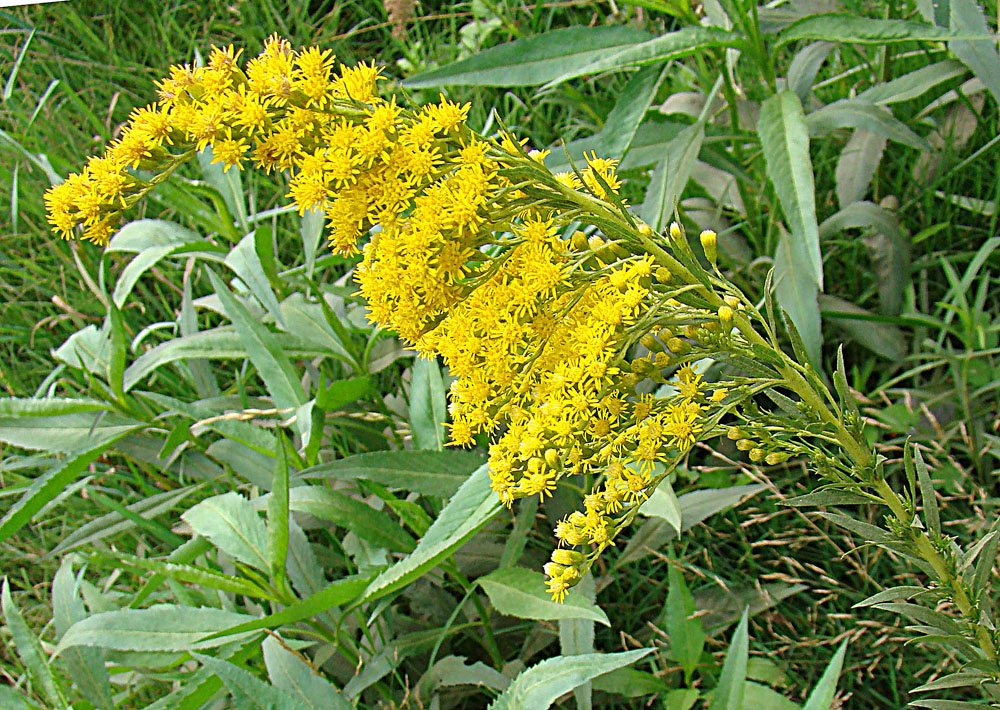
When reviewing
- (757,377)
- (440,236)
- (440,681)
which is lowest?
(440,681)

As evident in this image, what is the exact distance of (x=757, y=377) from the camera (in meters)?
1.01

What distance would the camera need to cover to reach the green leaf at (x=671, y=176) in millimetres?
1541

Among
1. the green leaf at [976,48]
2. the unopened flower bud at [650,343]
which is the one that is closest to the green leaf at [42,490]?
the unopened flower bud at [650,343]

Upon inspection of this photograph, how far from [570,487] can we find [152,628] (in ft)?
3.08

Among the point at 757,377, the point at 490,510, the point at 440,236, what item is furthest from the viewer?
the point at 490,510

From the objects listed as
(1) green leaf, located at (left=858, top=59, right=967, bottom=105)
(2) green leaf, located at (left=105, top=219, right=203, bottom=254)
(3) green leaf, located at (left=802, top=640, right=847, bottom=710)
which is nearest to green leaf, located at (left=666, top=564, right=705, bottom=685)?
(3) green leaf, located at (left=802, top=640, right=847, bottom=710)

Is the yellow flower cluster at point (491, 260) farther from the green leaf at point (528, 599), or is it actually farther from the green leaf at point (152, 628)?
the green leaf at point (152, 628)

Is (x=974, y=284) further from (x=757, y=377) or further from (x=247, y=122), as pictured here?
(x=247, y=122)

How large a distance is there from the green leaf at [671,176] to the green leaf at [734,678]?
75 centimetres

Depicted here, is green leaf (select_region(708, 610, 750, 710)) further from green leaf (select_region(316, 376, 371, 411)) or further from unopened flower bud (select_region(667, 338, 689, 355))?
green leaf (select_region(316, 376, 371, 411))

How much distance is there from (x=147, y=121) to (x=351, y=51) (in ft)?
7.48

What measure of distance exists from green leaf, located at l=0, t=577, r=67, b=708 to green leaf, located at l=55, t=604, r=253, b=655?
16 cm

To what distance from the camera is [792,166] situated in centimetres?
160

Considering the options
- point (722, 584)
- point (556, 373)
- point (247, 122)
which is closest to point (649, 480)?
point (556, 373)
